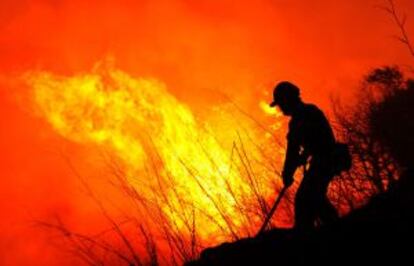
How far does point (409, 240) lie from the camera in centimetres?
376

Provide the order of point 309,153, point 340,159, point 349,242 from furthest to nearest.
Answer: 1. point 309,153
2. point 340,159
3. point 349,242

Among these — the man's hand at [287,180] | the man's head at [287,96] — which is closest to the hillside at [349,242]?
the man's hand at [287,180]

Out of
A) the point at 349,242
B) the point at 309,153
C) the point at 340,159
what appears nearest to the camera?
the point at 349,242

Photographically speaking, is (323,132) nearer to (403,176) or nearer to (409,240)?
(403,176)

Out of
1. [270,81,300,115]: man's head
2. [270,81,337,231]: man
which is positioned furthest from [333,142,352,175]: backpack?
[270,81,300,115]: man's head

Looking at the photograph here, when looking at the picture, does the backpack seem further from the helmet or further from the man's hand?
the helmet

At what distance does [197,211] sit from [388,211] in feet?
10.1

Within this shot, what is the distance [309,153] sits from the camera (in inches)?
234

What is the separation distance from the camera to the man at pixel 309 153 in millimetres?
5707

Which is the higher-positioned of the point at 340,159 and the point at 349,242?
the point at 340,159

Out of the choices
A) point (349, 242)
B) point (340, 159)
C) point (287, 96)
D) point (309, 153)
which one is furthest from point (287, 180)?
point (349, 242)

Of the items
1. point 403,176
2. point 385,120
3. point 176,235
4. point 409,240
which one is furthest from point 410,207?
point 385,120

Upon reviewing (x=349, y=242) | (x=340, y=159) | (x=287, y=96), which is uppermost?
(x=287, y=96)

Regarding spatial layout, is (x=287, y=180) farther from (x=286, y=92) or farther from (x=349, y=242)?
(x=349, y=242)
